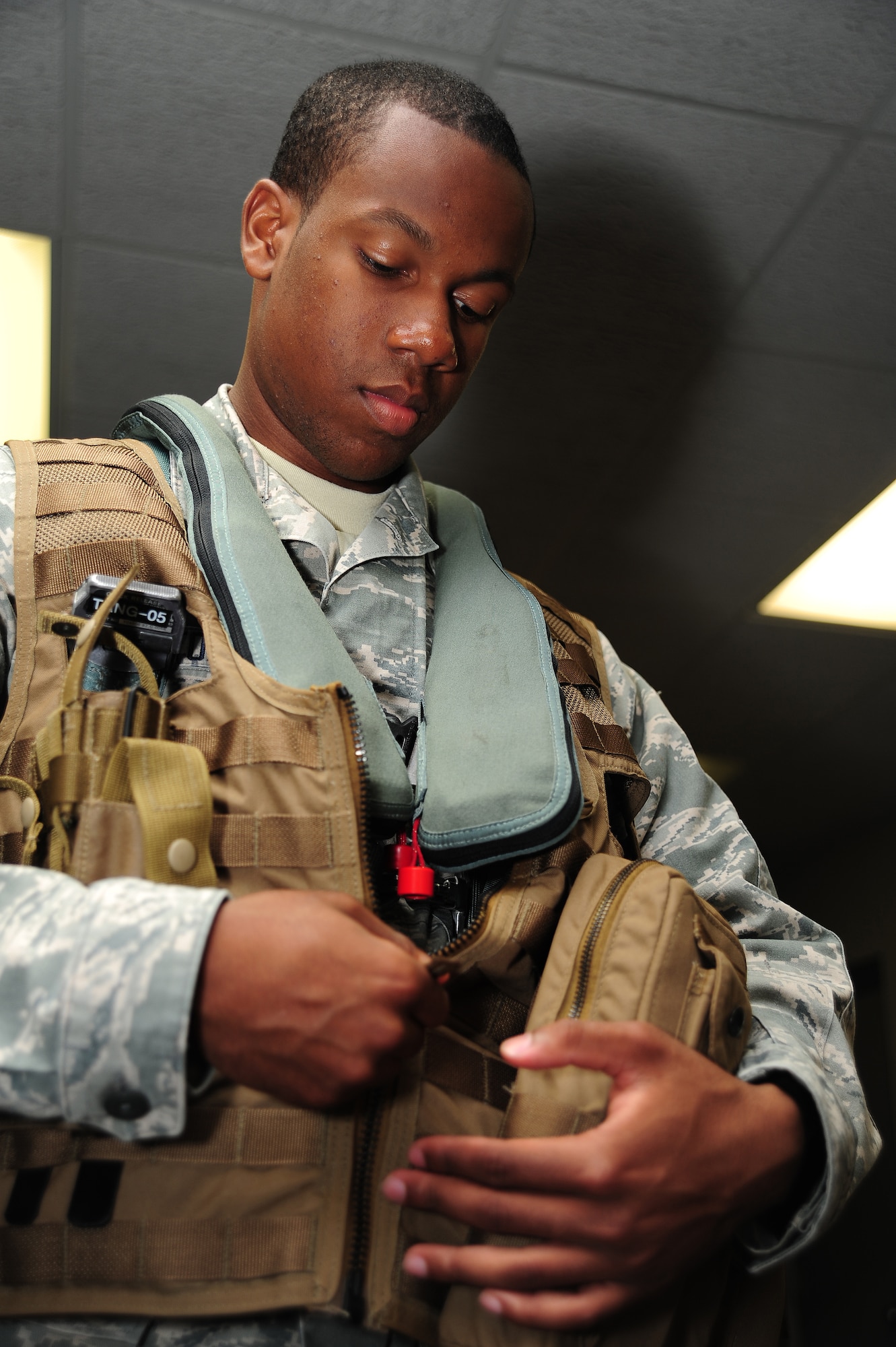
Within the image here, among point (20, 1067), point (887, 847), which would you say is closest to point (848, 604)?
point (887, 847)

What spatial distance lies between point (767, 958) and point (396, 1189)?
573 mm

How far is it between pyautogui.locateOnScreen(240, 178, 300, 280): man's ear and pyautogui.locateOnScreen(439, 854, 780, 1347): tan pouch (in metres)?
0.92

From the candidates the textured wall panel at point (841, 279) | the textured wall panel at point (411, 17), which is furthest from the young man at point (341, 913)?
the textured wall panel at point (841, 279)

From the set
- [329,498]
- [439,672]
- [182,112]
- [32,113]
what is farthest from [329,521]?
[32,113]

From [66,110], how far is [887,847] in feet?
17.3

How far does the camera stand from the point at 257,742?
0.88 metres

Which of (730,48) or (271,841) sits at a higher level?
(730,48)

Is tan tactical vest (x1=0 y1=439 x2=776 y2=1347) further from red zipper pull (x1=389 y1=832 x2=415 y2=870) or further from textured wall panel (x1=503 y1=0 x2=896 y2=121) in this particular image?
textured wall panel (x1=503 y1=0 x2=896 y2=121)

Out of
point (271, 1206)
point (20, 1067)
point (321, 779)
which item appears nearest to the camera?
point (20, 1067)

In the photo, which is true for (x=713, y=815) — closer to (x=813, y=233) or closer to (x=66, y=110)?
(x=813, y=233)

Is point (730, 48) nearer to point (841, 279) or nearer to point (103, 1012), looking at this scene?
point (841, 279)

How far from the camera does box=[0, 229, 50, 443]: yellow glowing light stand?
2.48 m

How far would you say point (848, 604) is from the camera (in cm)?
382

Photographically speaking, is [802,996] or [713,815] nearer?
[802,996]
